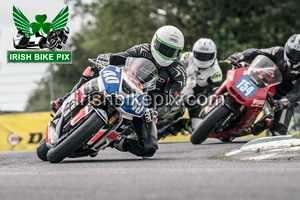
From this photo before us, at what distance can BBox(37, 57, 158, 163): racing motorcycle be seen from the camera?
249 inches

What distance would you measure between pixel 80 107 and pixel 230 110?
10.8 ft

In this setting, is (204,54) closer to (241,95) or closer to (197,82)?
(197,82)

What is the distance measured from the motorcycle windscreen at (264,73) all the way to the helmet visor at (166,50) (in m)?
1.60

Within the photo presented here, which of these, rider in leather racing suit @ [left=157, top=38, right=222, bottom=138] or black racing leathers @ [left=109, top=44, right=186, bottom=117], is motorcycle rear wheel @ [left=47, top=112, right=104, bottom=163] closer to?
black racing leathers @ [left=109, top=44, right=186, bottom=117]

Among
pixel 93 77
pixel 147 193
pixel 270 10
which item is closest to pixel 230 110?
pixel 93 77

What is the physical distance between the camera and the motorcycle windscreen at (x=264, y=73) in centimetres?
930

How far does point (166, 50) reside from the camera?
8.29 metres

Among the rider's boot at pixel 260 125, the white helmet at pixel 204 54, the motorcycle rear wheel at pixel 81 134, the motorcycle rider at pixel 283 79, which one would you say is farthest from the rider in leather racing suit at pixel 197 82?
the motorcycle rear wheel at pixel 81 134

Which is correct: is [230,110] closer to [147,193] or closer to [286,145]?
[286,145]

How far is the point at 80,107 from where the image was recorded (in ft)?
22.1

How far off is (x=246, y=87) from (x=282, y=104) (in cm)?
80

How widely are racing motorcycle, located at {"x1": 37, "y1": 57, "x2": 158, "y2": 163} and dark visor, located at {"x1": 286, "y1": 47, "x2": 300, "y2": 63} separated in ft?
11.7

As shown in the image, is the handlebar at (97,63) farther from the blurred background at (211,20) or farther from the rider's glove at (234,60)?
the blurred background at (211,20)

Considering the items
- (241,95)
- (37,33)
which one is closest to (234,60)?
(241,95)
